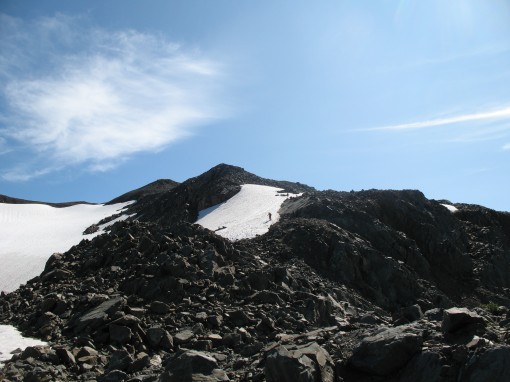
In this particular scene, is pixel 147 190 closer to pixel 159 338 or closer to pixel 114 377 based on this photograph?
pixel 159 338

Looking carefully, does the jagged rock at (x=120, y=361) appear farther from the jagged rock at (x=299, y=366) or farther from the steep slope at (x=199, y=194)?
the steep slope at (x=199, y=194)

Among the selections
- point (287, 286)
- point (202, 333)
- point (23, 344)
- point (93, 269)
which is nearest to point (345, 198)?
point (287, 286)

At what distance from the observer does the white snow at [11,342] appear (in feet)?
44.3

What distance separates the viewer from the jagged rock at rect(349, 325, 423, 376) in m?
10.1

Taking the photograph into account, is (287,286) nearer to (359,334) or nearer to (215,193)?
(359,334)

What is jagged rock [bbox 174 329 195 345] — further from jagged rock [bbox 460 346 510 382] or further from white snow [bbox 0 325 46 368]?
jagged rock [bbox 460 346 510 382]

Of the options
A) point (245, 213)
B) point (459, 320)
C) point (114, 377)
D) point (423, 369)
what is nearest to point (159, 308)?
point (114, 377)

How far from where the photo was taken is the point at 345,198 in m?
40.2

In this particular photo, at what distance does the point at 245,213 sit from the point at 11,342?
91.8 feet

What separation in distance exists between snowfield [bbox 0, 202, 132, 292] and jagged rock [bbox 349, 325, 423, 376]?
34428mm

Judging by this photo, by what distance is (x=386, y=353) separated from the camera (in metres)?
10.2

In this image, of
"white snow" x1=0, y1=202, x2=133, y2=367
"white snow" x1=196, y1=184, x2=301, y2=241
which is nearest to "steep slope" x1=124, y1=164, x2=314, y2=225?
"white snow" x1=196, y1=184, x2=301, y2=241

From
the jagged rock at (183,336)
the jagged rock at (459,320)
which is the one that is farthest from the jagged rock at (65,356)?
the jagged rock at (459,320)

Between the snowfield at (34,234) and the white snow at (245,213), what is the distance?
15953 mm
